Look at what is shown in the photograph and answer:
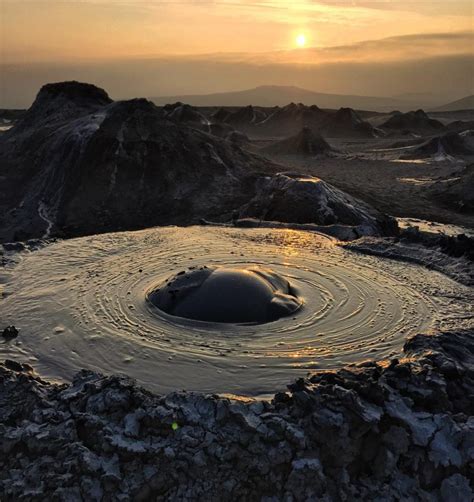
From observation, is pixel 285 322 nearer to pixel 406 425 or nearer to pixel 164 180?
pixel 406 425

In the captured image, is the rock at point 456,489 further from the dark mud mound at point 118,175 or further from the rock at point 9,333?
the dark mud mound at point 118,175

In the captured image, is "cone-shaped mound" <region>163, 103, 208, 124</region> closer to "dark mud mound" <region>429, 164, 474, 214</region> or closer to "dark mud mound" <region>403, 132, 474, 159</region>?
"dark mud mound" <region>403, 132, 474, 159</region>

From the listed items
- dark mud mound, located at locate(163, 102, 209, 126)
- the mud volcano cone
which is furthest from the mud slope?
dark mud mound, located at locate(163, 102, 209, 126)

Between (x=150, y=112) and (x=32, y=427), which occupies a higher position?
(x=150, y=112)

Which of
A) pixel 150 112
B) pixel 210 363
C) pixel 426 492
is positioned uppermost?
pixel 150 112

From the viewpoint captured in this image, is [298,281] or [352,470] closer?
[352,470]

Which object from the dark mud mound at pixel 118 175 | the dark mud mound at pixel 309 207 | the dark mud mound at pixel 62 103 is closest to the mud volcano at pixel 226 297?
the dark mud mound at pixel 309 207

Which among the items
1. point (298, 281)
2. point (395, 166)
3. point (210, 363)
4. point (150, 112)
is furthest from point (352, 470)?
point (395, 166)
